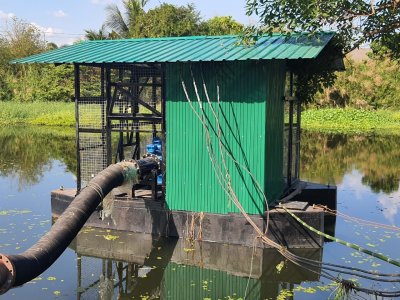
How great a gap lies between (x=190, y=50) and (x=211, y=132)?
5.43ft

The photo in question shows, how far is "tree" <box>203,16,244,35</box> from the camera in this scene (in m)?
38.7

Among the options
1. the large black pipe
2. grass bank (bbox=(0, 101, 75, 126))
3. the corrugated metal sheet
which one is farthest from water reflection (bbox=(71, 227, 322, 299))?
grass bank (bbox=(0, 101, 75, 126))

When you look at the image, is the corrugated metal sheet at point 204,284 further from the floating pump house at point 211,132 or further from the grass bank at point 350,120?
the grass bank at point 350,120

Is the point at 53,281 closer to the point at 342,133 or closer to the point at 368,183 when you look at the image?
the point at 368,183

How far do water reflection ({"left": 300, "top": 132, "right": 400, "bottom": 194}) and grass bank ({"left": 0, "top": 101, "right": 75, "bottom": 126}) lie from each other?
16470mm

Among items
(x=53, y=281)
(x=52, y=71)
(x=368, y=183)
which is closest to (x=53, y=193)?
(x=53, y=281)

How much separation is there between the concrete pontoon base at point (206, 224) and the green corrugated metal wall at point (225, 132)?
20 centimetres

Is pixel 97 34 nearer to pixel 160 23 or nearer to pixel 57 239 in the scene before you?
pixel 160 23

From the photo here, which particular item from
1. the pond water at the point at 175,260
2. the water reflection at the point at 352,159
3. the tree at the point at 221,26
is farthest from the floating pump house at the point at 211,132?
the tree at the point at 221,26

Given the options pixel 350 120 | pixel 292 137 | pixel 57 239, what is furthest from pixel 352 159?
pixel 57 239

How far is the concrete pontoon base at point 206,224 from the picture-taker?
952cm

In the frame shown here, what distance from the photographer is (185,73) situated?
973 cm

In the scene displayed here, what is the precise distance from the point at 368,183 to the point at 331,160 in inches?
178

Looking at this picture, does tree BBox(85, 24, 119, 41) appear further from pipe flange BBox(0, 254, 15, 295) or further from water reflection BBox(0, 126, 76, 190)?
pipe flange BBox(0, 254, 15, 295)
